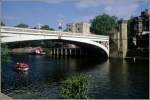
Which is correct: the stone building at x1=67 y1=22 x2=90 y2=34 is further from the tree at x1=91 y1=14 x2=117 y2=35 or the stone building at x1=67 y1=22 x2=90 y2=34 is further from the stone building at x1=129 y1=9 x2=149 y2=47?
the stone building at x1=129 y1=9 x2=149 y2=47

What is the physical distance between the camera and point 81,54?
2918 inches

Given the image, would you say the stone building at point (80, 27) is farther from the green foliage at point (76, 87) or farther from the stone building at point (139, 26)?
the green foliage at point (76, 87)

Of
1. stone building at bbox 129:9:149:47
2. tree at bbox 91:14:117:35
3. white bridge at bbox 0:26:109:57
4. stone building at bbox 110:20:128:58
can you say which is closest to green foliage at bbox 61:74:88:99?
white bridge at bbox 0:26:109:57

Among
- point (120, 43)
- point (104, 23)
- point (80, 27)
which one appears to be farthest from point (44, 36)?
point (80, 27)

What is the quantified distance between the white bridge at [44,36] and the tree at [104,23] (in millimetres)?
26530

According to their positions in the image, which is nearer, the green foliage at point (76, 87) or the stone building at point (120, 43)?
the green foliage at point (76, 87)

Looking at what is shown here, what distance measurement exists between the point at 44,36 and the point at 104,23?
51409 millimetres

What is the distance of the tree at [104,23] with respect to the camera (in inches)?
3548

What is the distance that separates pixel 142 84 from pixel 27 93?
10.6m

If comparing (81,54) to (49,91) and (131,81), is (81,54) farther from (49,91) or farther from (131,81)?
(49,91)

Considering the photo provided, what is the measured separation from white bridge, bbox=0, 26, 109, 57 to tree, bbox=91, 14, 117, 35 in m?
26.5

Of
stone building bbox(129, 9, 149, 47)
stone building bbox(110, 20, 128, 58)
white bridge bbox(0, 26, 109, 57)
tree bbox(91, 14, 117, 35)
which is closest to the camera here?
white bridge bbox(0, 26, 109, 57)

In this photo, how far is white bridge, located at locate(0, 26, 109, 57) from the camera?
3300 centimetres

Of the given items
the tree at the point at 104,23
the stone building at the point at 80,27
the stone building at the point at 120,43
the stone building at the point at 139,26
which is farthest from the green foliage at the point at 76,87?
the stone building at the point at 80,27
